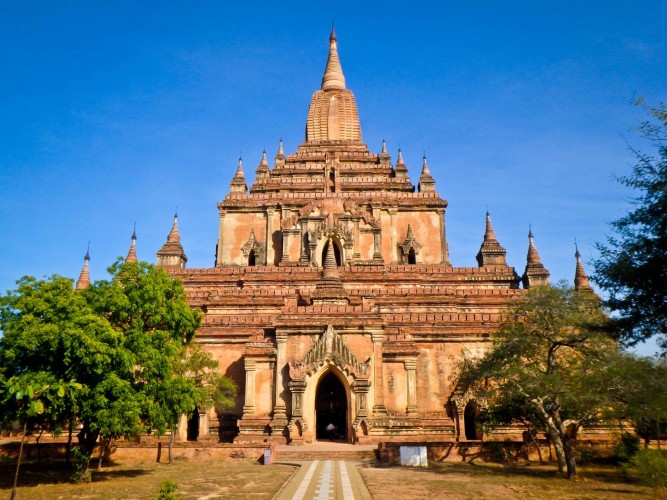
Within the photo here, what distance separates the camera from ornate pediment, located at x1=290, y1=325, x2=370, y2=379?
92.7ft

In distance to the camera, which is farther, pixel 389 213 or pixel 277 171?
pixel 277 171

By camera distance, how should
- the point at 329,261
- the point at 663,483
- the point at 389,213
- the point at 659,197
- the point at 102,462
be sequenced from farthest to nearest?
1. the point at 389,213
2. the point at 329,261
3. the point at 102,462
4. the point at 663,483
5. the point at 659,197

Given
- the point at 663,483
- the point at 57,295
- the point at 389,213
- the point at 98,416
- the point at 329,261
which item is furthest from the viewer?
the point at 389,213

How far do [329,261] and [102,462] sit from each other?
18.5 meters

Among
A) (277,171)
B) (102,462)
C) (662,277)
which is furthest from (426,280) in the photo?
(662,277)

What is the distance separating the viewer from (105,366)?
19266 mm

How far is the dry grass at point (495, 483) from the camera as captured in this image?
1659 cm

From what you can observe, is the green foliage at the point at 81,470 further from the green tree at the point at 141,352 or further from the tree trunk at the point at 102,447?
the tree trunk at the point at 102,447

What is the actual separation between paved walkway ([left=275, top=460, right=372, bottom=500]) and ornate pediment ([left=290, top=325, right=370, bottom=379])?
19.7 feet

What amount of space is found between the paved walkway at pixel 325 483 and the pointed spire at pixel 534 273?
2742cm

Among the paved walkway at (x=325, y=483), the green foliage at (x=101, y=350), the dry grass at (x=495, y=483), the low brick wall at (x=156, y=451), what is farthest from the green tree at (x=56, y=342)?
the dry grass at (x=495, y=483)

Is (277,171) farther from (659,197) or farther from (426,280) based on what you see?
(659,197)

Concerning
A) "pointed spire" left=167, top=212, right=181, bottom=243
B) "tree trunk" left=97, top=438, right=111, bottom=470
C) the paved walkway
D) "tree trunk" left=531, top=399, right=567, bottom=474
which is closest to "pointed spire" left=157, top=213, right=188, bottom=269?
"pointed spire" left=167, top=212, right=181, bottom=243

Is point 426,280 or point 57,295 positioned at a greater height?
point 426,280
